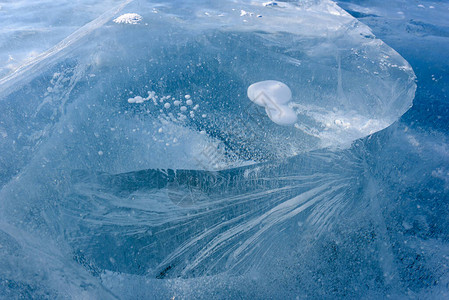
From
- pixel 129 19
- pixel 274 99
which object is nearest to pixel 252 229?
pixel 274 99

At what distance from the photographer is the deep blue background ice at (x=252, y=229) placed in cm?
82

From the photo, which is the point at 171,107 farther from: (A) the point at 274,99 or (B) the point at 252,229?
(B) the point at 252,229

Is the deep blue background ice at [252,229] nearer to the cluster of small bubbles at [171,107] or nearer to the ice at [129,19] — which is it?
the cluster of small bubbles at [171,107]

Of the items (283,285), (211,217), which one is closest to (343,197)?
(283,285)

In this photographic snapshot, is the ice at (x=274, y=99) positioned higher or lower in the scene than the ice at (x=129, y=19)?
lower

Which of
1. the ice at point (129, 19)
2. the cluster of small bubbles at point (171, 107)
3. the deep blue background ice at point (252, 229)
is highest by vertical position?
the ice at point (129, 19)

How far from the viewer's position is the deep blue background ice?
82 centimetres

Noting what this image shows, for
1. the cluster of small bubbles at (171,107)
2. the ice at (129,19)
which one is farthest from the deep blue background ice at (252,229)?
the ice at (129,19)

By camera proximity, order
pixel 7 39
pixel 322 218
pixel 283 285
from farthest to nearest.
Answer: pixel 7 39
pixel 322 218
pixel 283 285

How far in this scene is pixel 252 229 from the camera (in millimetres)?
909

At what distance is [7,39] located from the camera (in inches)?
82.2

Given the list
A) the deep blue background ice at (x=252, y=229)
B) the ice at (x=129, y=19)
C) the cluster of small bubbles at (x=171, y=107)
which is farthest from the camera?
the ice at (x=129, y=19)

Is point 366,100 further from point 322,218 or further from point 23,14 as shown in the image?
point 23,14

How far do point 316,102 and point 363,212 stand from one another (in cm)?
52
